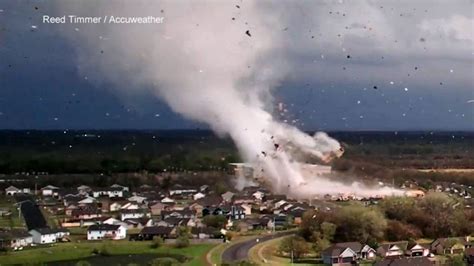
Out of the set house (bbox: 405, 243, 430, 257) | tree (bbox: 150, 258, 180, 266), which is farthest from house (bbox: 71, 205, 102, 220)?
house (bbox: 405, 243, 430, 257)

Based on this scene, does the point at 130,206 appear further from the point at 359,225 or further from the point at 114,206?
the point at 359,225

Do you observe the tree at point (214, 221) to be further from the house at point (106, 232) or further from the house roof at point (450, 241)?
the house roof at point (450, 241)

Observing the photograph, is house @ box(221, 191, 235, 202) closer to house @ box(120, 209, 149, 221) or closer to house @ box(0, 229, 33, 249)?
house @ box(120, 209, 149, 221)

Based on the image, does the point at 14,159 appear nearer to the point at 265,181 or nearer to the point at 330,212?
the point at 265,181

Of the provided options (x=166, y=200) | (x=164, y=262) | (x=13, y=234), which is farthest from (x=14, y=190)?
(x=164, y=262)

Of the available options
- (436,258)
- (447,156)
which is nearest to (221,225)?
(436,258)

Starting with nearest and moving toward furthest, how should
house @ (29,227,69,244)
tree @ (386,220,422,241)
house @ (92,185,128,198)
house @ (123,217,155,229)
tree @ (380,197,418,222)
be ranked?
house @ (29,227,69,244)
tree @ (386,220,422,241)
house @ (123,217,155,229)
tree @ (380,197,418,222)
house @ (92,185,128,198)

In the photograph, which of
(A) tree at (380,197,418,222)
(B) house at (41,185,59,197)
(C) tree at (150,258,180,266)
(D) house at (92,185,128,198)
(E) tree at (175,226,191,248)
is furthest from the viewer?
(D) house at (92,185,128,198)
